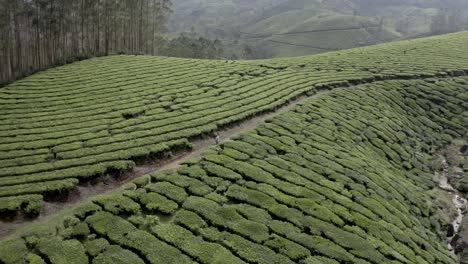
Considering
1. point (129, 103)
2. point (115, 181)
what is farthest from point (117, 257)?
point (129, 103)

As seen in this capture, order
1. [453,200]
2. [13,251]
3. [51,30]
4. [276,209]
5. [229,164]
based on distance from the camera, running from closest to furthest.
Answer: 1. [13,251]
2. [276,209]
3. [229,164]
4. [453,200]
5. [51,30]

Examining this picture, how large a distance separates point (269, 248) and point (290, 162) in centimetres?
814

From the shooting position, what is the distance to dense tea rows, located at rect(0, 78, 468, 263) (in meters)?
16.5

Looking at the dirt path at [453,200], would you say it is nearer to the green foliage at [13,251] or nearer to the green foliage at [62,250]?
the green foliage at [62,250]

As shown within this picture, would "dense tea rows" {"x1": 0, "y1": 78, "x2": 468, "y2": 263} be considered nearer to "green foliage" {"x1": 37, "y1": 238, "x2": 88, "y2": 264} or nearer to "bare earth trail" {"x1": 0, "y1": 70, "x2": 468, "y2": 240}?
"green foliage" {"x1": 37, "y1": 238, "x2": 88, "y2": 264}

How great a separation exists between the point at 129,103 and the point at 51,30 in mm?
26338

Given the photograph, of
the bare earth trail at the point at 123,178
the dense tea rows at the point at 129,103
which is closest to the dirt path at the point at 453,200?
the dense tea rows at the point at 129,103

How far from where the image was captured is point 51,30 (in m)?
51.1

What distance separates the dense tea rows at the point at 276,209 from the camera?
1653 centimetres

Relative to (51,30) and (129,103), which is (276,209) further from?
(51,30)

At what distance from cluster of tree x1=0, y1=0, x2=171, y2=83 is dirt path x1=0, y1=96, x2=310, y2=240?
2677cm

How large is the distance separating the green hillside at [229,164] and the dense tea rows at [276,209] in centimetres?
8

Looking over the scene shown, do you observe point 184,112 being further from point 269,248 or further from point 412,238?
point 412,238

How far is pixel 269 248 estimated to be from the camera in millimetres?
17969
